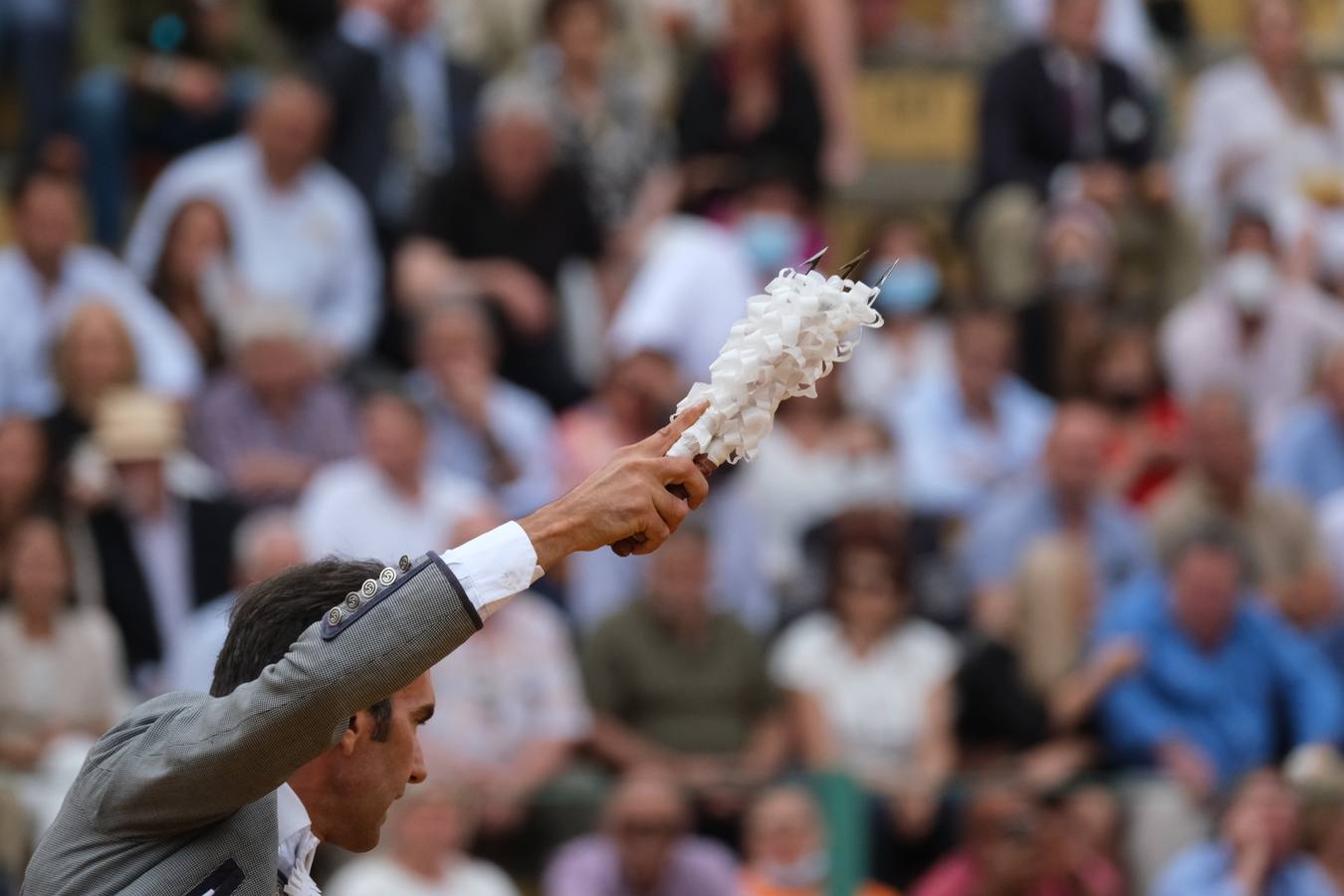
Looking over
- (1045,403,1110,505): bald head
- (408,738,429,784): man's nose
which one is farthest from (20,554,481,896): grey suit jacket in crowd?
(1045,403,1110,505): bald head

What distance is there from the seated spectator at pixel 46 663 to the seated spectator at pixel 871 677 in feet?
8.23

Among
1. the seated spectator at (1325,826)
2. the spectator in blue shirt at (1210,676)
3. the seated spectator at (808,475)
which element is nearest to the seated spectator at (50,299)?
the seated spectator at (808,475)

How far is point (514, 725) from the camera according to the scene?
29.0ft

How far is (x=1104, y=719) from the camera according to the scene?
30.5 ft

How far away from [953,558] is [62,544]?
3.69 meters

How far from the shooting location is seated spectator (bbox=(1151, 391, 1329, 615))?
33.3ft

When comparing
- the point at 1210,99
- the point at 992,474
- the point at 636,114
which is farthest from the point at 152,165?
the point at 1210,99

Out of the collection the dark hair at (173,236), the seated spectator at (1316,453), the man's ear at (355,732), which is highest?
the man's ear at (355,732)

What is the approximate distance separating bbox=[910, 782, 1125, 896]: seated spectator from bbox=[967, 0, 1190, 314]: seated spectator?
471cm

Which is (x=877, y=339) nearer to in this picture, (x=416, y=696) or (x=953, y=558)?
(x=953, y=558)

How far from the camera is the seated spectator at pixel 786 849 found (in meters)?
8.44

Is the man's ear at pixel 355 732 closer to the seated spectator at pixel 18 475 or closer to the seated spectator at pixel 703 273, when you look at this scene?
the seated spectator at pixel 18 475

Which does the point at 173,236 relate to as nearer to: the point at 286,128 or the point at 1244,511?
the point at 286,128

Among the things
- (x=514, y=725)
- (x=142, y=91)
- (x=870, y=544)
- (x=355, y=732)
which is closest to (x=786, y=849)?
(x=514, y=725)
